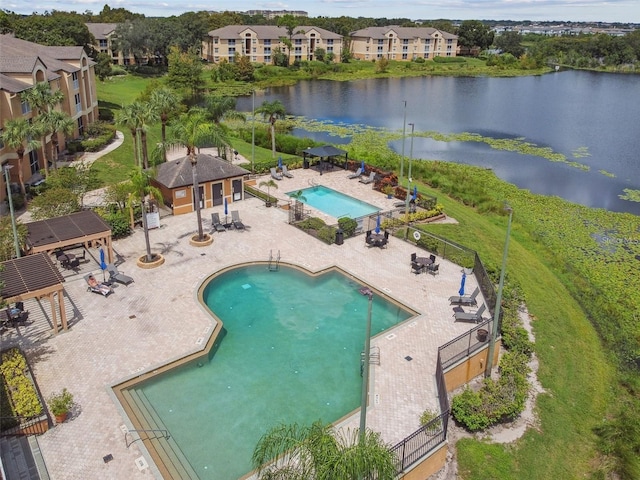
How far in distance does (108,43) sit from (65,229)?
101205 mm

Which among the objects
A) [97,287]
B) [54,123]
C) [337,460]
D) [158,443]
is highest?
[54,123]

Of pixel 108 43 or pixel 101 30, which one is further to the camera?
pixel 101 30

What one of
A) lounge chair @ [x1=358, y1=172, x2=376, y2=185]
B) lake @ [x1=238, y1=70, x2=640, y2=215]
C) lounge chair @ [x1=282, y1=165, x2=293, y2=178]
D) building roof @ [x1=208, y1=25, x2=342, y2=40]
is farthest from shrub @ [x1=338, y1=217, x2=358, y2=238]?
building roof @ [x1=208, y1=25, x2=342, y2=40]

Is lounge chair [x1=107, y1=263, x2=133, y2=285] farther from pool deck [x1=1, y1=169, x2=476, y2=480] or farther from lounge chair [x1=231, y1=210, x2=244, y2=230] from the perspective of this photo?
lounge chair [x1=231, y1=210, x2=244, y2=230]

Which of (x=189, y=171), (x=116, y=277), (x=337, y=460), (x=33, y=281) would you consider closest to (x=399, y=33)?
(x=189, y=171)

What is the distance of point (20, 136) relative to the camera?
33.6m

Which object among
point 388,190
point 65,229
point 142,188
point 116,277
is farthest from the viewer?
point 388,190

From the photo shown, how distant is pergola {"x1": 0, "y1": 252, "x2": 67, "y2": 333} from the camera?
19141mm

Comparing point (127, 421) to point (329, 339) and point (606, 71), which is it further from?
point (606, 71)

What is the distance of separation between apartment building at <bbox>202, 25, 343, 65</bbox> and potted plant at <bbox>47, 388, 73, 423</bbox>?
386ft

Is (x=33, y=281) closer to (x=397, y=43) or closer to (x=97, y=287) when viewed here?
(x=97, y=287)

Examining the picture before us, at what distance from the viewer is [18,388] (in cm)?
1658

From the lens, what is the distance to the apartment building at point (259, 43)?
12344 cm

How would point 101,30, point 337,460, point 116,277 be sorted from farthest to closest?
point 101,30, point 116,277, point 337,460
